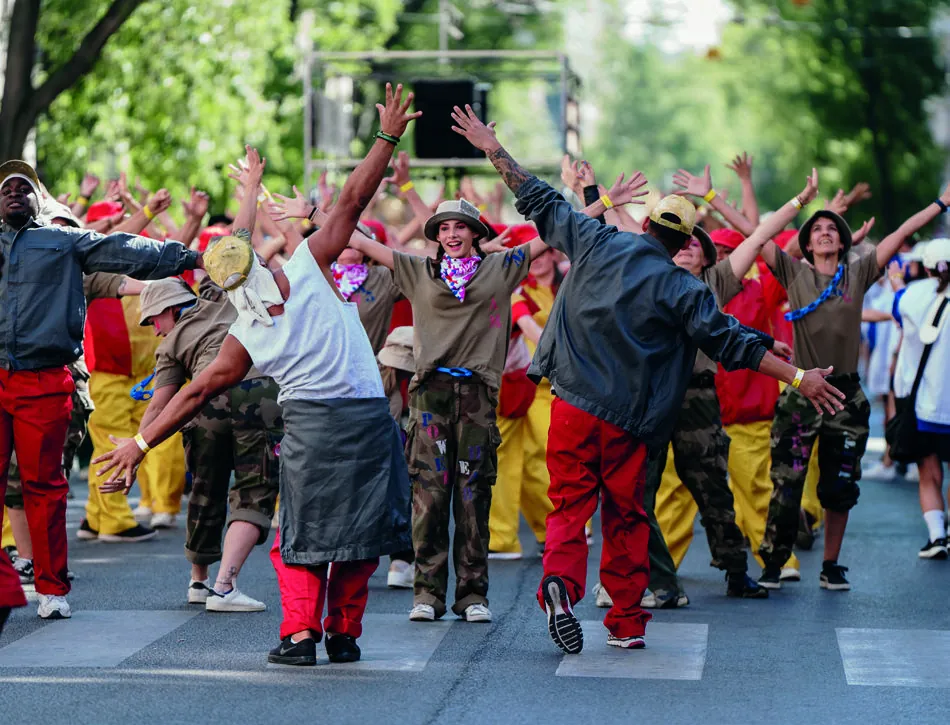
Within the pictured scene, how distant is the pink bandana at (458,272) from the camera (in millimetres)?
9422

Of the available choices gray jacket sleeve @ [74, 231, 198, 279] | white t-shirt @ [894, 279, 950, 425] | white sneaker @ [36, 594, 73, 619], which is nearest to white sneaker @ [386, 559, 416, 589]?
white sneaker @ [36, 594, 73, 619]

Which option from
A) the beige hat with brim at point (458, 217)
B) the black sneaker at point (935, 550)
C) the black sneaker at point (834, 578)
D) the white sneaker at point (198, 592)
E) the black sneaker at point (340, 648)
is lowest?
the black sneaker at point (935, 550)

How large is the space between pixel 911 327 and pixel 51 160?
12.7 m

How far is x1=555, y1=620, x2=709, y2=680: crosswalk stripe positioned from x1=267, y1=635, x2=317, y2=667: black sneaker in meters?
1.02

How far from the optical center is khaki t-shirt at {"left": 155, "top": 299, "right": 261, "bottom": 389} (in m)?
9.55

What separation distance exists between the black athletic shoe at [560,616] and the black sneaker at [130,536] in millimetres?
4904

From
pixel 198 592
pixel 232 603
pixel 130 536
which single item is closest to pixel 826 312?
pixel 232 603

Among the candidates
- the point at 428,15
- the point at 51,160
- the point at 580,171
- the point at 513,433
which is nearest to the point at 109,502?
the point at 513,433

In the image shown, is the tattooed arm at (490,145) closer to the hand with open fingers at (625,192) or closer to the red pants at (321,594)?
the hand with open fingers at (625,192)

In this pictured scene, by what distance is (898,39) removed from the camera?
46.6m

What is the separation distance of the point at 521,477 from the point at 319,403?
4425 mm

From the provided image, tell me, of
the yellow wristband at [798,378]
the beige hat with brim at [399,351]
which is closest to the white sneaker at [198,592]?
the beige hat with brim at [399,351]

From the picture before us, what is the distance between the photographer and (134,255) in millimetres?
9008

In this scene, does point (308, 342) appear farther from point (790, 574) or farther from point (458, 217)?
point (790, 574)
